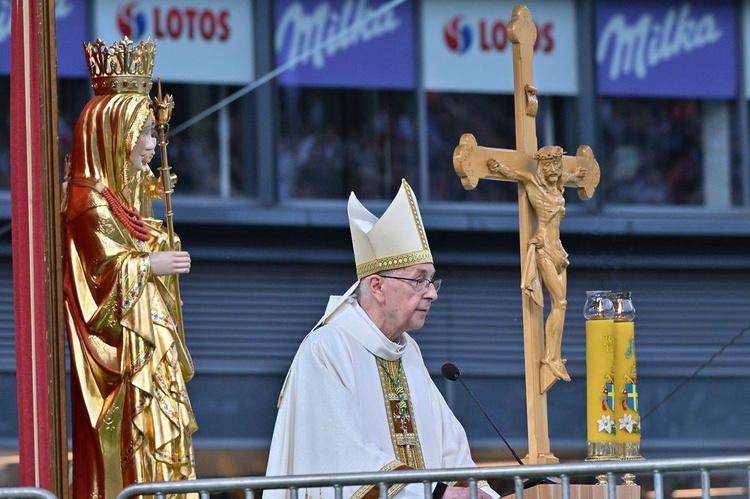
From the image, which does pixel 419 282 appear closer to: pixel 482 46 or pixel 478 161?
pixel 478 161

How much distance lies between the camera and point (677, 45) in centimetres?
1166

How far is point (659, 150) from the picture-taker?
11539 millimetres

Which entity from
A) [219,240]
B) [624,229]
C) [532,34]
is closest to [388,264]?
[532,34]

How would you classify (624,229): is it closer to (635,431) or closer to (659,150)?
(659,150)

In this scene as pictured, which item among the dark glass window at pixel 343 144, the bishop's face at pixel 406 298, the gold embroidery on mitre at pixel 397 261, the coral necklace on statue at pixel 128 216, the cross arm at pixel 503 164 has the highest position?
the dark glass window at pixel 343 144

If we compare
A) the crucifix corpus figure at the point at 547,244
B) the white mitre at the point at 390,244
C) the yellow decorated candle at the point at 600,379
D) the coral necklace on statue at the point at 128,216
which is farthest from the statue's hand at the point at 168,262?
the yellow decorated candle at the point at 600,379

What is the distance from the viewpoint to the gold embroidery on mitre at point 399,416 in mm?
6668

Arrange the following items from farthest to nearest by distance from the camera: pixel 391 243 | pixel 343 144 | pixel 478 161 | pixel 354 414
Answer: pixel 343 144 < pixel 478 161 < pixel 391 243 < pixel 354 414

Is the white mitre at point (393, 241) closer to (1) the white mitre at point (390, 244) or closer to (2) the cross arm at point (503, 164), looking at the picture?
(1) the white mitre at point (390, 244)

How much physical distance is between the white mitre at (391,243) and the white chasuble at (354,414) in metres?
0.15

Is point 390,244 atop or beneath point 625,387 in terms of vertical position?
atop

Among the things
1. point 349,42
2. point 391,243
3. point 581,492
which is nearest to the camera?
point 581,492

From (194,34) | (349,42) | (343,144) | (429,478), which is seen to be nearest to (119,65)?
(429,478)

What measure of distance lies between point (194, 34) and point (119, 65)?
3.86 metres
